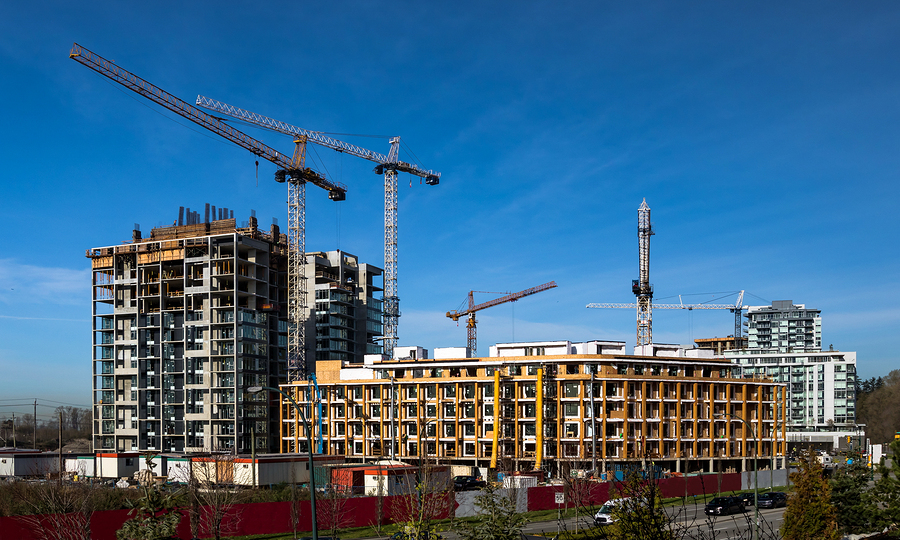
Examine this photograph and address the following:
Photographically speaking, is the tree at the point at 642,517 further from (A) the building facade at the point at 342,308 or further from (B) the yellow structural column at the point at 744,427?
(A) the building facade at the point at 342,308

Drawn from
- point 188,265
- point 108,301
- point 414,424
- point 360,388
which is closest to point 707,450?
point 414,424

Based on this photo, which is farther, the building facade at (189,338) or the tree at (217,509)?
the building facade at (189,338)

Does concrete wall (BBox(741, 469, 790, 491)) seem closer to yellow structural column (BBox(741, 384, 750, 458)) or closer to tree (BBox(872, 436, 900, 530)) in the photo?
yellow structural column (BBox(741, 384, 750, 458))

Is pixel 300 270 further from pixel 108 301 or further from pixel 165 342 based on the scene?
pixel 108 301

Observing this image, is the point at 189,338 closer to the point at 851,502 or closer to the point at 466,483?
the point at 466,483

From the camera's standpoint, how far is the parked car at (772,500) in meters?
71.1

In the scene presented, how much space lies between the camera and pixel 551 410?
354 feet

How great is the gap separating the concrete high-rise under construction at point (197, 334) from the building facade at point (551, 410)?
21.8 meters

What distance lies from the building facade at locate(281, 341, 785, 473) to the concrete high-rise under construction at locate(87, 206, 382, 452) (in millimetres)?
21790

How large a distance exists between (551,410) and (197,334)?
66.0m

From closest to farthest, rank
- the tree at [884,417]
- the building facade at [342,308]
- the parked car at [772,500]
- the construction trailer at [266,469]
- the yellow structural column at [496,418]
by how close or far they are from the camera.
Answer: the parked car at [772,500] → the construction trailer at [266,469] → the yellow structural column at [496,418] → the building facade at [342,308] → the tree at [884,417]

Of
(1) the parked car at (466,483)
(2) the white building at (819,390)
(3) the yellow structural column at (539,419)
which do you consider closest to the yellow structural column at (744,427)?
(3) the yellow structural column at (539,419)

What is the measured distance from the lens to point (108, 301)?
152 metres

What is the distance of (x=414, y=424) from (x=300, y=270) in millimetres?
42890
